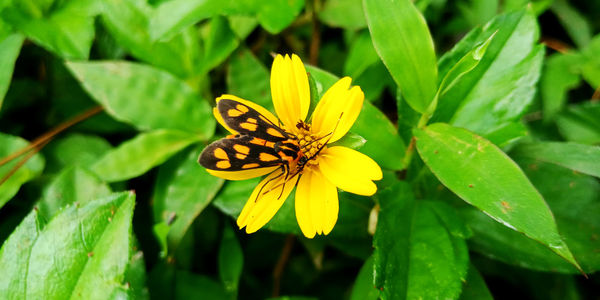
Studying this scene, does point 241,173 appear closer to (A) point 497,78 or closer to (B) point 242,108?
(B) point 242,108

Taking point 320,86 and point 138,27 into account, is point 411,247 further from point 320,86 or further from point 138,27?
point 138,27

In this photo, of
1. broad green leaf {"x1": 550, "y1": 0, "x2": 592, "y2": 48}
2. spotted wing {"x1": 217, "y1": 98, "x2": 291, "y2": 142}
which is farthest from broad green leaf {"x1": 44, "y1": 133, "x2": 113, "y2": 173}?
broad green leaf {"x1": 550, "y1": 0, "x2": 592, "y2": 48}

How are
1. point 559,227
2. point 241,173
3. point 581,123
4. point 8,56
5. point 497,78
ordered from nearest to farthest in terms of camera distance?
point 241,173
point 497,78
point 559,227
point 8,56
point 581,123

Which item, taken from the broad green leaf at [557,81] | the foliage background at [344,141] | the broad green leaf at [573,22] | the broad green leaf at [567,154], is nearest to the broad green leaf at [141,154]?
the foliage background at [344,141]

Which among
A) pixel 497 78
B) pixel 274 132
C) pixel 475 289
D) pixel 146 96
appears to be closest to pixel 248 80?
pixel 146 96

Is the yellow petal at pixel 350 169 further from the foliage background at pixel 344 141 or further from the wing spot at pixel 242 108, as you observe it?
the wing spot at pixel 242 108

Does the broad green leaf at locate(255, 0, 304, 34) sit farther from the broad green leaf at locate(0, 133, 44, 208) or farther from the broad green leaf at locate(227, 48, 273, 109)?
the broad green leaf at locate(0, 133, 44, 208)

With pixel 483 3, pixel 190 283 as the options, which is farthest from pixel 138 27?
pixel 483 3
